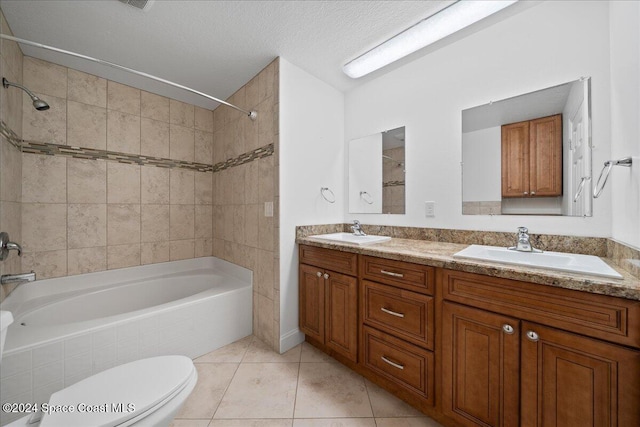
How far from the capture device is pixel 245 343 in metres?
2.01

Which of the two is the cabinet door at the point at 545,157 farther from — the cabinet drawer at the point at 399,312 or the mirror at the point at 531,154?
the cabinet drawer at the point at 399,312

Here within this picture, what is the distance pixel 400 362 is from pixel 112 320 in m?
1.76

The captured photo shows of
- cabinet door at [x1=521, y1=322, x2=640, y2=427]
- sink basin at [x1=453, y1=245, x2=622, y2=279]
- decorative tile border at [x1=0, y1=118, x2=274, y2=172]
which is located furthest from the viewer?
decorative tile border at [x1=0, y1=118, x2=274, y2=172]

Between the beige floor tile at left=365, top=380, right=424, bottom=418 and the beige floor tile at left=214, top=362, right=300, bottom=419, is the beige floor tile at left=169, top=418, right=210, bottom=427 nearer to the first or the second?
the beige floor tile at left=214, top=362, right=300, bottom=419

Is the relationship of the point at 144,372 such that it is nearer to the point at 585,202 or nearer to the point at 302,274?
the point at 302,274

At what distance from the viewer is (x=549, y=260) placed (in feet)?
3.71

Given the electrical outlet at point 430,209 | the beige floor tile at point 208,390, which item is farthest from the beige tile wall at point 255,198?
the electrical outlet at point 430,209

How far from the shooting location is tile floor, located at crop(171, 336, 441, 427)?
126 cm

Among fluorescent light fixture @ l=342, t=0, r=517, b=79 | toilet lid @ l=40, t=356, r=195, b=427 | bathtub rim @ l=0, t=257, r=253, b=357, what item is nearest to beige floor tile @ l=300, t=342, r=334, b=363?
bathtub rim @ l=0, t=257, r=253, b=357

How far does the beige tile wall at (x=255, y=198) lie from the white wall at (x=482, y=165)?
137 cm

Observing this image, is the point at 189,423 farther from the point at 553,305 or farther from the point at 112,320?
the point at 553,305

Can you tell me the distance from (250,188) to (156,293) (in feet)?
4.53

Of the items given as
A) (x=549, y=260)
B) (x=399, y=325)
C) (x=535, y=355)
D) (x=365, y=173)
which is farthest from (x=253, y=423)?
(x=365, y=173)

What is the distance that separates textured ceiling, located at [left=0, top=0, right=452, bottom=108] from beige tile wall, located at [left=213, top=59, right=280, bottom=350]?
284mm
